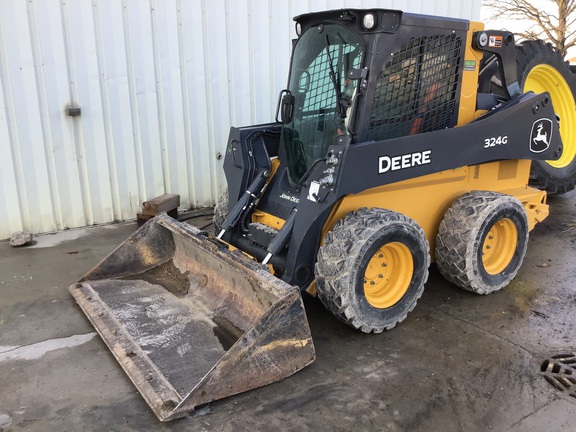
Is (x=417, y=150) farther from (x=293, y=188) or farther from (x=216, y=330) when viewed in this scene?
(x=216, y=330)

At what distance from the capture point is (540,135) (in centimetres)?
424

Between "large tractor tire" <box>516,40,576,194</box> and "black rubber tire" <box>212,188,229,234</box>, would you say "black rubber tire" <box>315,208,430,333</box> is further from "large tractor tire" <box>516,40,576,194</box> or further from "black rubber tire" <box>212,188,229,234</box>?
"large tractor tire" <box>516,40,576,194</box>

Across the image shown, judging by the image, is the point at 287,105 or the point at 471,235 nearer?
the point at 471,235

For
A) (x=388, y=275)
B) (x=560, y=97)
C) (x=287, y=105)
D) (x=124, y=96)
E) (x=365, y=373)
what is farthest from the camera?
(x=560, y=97)

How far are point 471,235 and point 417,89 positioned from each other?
112cm

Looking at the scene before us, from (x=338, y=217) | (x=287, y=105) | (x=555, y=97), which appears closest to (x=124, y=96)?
(x=287, y=105)

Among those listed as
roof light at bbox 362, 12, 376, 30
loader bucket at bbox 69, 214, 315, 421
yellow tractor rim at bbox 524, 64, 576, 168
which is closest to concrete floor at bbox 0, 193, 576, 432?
loader bucket at bbox 69, 214, 315, 421

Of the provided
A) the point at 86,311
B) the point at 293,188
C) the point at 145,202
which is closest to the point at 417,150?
the point at 293,188

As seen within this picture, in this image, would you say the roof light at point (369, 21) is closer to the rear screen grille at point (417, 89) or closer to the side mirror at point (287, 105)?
the rear screen grille at point (417, 89)

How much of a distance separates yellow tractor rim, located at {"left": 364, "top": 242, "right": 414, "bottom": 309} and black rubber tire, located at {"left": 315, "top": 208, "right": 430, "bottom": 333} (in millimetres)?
62

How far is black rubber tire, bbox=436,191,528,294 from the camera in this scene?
3770mm

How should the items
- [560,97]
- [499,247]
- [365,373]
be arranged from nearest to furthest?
1. [365,373]
2. [499,247]
3. [560,97]

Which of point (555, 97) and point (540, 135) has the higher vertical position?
point (555, 97)

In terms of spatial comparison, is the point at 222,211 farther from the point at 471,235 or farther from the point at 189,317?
the point at 471,235
